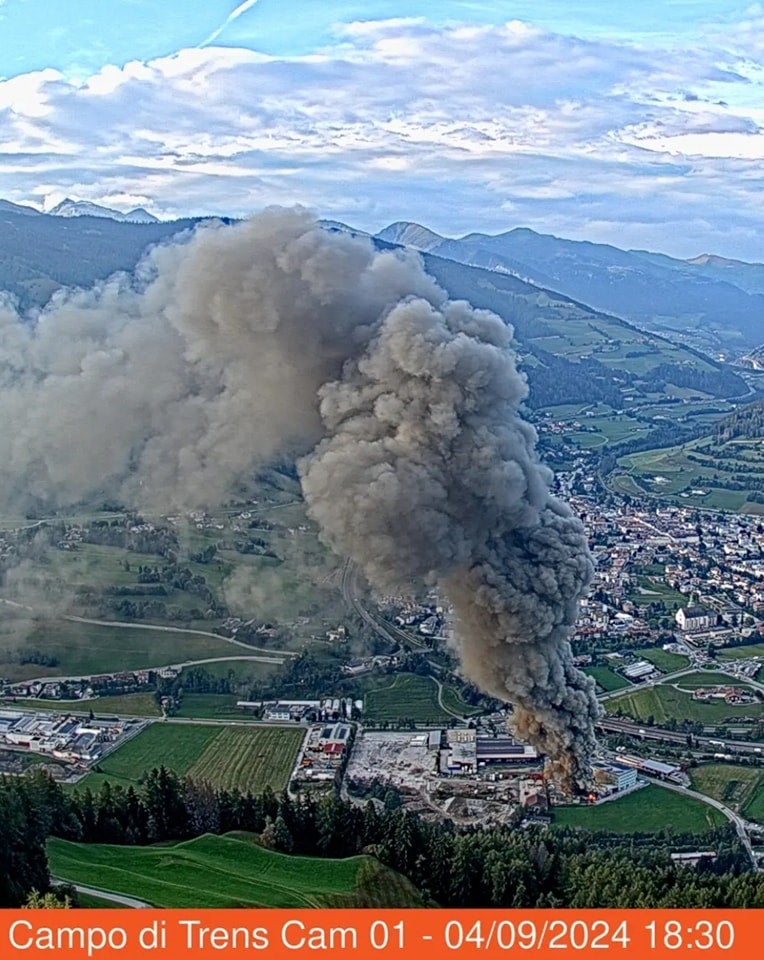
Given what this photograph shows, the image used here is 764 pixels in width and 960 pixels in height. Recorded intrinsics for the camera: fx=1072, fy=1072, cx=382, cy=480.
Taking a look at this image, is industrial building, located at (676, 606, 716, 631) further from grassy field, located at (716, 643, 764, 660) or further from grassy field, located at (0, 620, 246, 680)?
grassy field, located at (0, 620, 246, 680)

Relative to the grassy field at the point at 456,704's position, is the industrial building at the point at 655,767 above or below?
above

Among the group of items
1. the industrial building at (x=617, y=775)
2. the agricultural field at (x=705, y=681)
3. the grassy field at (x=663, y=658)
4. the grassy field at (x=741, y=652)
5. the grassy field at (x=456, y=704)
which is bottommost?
the grassy field at (x=741, y=652)

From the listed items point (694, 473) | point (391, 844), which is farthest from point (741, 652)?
point (694, 473)

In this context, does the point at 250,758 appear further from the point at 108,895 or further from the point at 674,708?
the point at 674,708

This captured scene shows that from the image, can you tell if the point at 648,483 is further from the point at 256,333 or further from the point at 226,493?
the point at 256,333

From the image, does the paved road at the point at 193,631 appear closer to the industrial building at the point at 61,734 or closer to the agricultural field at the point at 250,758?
the industrial building at the point at 61,734

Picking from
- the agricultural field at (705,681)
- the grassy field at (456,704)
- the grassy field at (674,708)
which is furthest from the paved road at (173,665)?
the agricultural field at (705,681)
